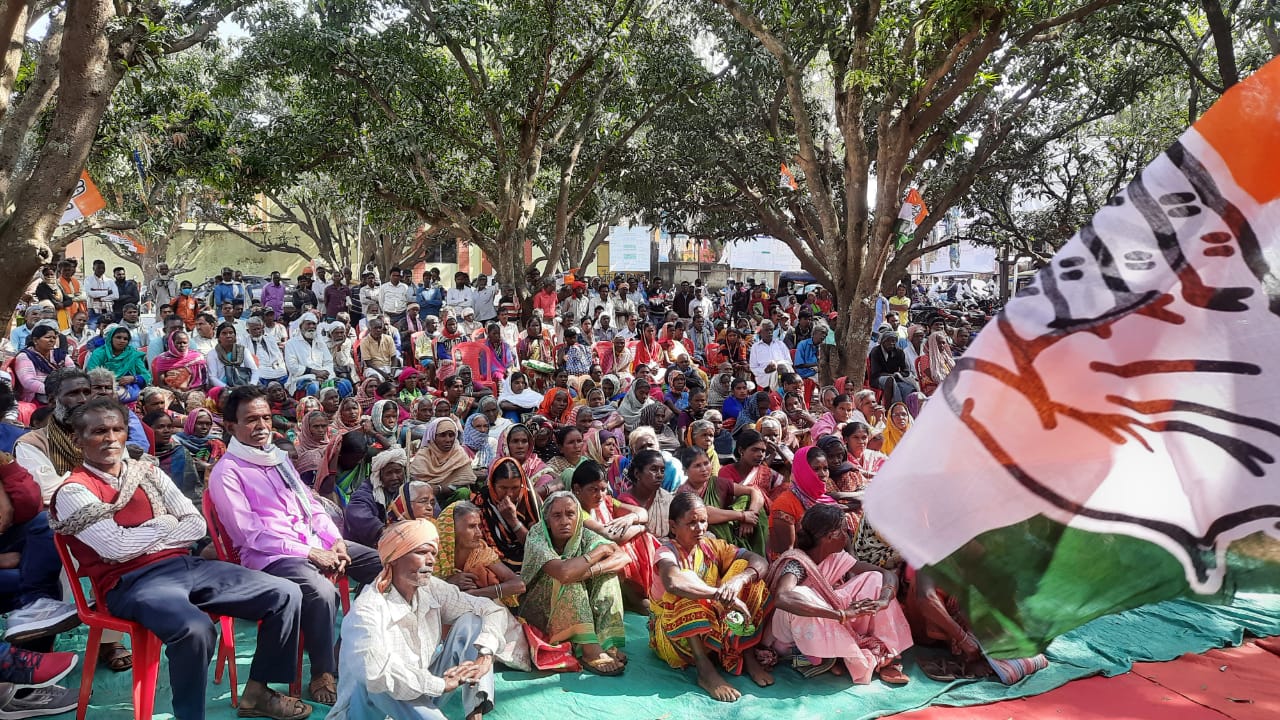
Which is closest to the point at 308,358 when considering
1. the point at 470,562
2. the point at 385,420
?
the point at 385,420

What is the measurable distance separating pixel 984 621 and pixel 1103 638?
3636 mm

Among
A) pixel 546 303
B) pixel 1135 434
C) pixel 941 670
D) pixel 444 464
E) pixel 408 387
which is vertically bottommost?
pixel 941 670

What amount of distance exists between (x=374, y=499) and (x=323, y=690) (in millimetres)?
1412

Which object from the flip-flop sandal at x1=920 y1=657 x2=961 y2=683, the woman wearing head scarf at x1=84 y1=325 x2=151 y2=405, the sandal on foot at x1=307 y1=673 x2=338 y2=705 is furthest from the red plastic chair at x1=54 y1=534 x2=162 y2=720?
the woman wearing head scarf at x1=84 y1=325 x2=151 y2=405

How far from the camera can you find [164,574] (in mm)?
3287

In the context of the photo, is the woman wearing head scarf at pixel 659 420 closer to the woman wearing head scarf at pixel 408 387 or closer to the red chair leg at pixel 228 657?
the woman wearing head scarf at pixel 408 387

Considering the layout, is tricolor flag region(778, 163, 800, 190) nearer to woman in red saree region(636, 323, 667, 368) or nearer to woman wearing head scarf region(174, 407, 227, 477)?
woman in red saree region(636, 323, 667, 368)

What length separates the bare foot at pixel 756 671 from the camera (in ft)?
13.3

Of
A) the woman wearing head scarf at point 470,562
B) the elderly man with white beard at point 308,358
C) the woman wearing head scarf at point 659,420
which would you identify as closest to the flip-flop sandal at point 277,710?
the woman wearing head scarf at point 470,562

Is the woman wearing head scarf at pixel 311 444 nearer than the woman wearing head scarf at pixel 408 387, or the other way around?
the woman wearing head scarf at pixel 311 444

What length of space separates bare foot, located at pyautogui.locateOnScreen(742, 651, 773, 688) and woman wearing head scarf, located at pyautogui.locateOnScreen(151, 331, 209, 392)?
5.62 metres

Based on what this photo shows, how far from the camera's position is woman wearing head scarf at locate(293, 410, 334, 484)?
5844 millimetres

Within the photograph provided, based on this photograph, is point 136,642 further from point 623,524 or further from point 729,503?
point 729,503

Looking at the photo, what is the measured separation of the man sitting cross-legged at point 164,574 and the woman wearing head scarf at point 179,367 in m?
4.48
